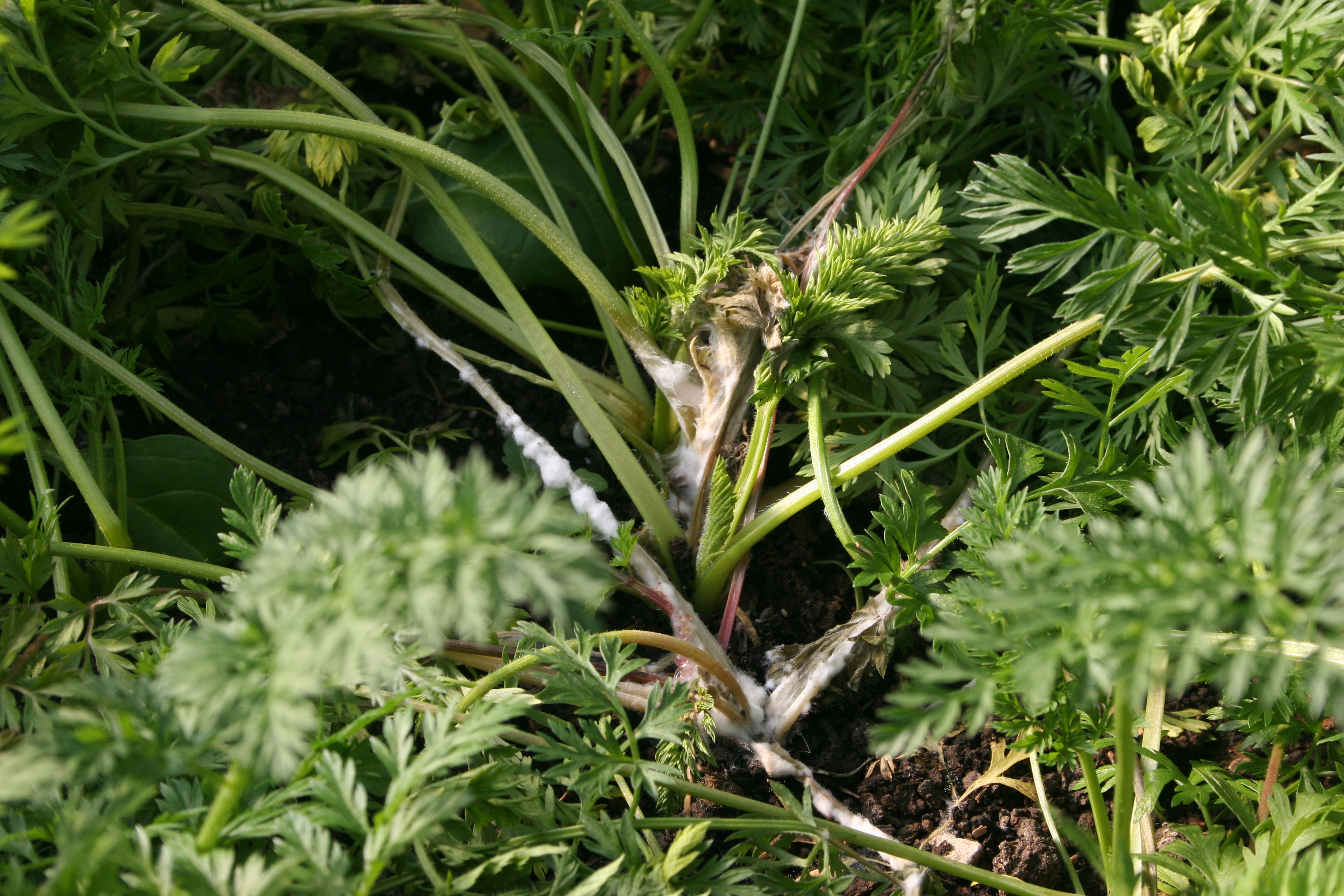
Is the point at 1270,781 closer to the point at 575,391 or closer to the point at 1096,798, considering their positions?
the point at 1096,798

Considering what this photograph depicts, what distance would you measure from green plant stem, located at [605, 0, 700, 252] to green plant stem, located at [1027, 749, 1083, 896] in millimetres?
751

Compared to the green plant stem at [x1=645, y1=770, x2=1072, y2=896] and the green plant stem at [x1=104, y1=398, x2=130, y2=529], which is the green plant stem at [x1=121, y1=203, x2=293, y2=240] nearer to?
the green plant stem at [x1=104, y1=398, x2=130, y2=529]

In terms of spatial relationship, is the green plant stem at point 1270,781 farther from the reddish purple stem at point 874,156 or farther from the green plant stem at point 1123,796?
the reddish purple stem at point 874,156

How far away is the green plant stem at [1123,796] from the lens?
65 cm

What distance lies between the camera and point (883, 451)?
104 centimetres

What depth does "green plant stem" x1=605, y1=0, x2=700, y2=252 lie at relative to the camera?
1.12 meters

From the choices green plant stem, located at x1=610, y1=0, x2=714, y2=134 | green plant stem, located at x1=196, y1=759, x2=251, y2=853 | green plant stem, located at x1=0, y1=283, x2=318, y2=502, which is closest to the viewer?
green plant stem, located at x1=196, y1=759, x2=251, y2=853

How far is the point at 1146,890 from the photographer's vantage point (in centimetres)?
91

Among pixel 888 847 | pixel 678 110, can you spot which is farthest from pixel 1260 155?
pixel 888 847

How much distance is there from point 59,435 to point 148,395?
0.35ft

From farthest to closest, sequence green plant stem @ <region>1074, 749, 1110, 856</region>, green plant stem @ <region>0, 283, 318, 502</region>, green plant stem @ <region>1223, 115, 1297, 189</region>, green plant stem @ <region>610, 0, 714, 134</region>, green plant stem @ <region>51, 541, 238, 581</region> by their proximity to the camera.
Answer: green plant stem @ <region>610, 0, 714, 134</region>
green plant stem @ <region>1223, 115, 1297, 189</region>
green plant stem @ <region>0, 283, 318, 502</region>
green plant stem @ <region>51, 541, 238, 581</region>
green plant stem @ <region>1074, 749, 1110, 856</region>

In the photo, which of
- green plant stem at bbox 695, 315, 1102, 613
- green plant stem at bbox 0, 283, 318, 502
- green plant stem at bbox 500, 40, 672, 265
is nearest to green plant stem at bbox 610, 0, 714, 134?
green plant stem at bbox 500, 40, 672, 265

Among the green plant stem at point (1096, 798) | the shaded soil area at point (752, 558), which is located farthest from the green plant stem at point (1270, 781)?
the green plant stem at point (1096, 798)

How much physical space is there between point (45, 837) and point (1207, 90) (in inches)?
58.4
